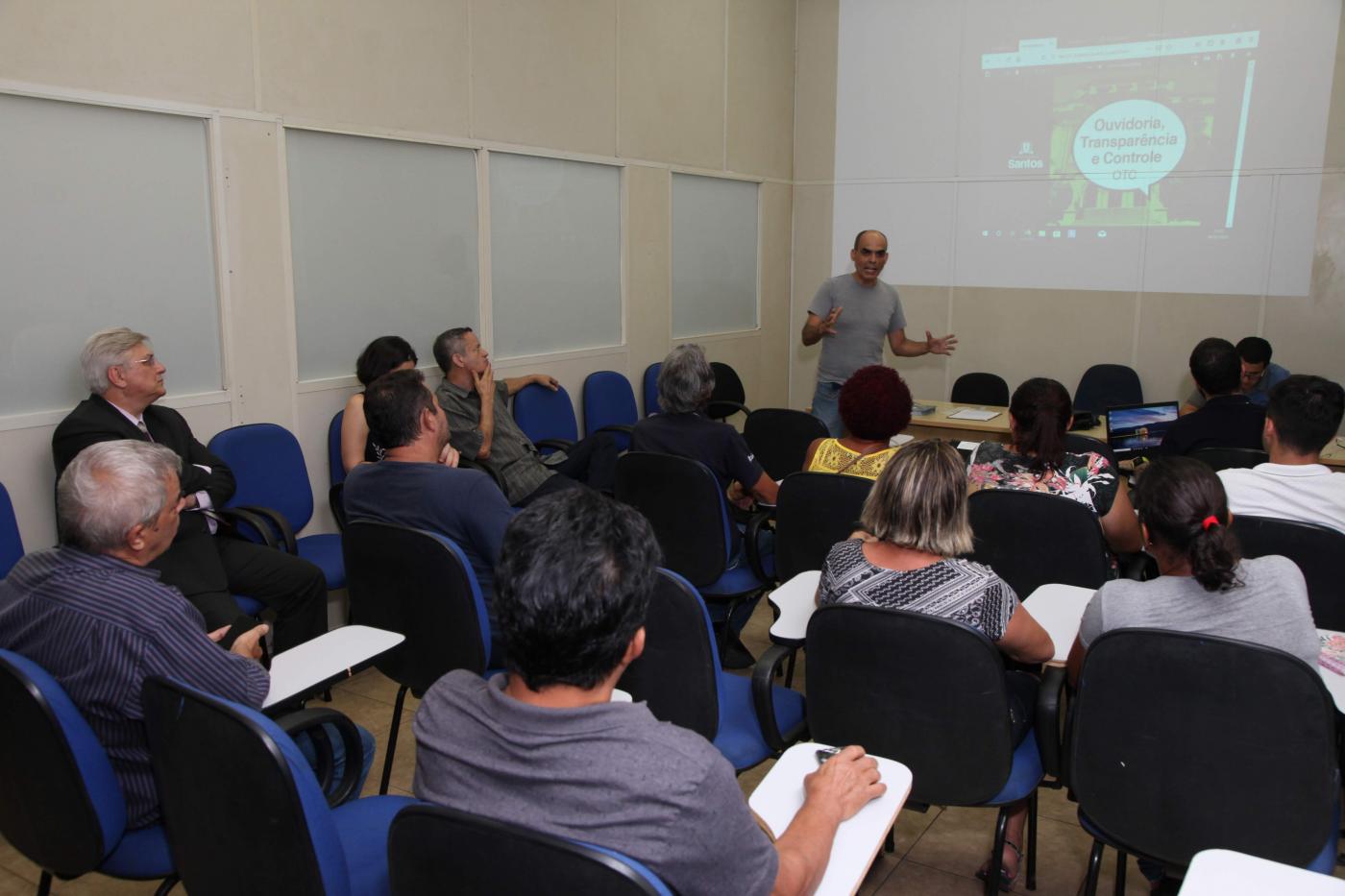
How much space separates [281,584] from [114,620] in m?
1.62

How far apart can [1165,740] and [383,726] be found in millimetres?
2574

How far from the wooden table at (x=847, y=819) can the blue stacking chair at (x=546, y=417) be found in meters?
3.48

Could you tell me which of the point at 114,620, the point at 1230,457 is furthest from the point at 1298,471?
the point at 114,620

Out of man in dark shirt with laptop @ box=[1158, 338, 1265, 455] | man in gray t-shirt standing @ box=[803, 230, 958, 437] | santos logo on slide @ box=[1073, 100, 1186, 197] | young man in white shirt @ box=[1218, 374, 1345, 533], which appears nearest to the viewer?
young man in white shirt @ box=[1218, 374, 1345, 533]

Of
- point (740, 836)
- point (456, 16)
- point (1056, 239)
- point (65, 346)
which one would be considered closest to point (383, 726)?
point (65, 346)

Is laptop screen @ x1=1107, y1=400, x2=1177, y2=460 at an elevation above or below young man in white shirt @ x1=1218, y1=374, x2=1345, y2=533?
below

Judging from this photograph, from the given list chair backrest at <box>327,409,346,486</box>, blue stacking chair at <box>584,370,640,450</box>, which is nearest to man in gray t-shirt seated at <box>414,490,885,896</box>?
chair backrest at <box>327,409,346,486</box>

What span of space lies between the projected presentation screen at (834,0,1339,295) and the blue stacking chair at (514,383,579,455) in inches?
119

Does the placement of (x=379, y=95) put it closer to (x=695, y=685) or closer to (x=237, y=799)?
(x=695, y=685)

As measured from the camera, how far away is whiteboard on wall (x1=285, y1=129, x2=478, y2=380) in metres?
4.18

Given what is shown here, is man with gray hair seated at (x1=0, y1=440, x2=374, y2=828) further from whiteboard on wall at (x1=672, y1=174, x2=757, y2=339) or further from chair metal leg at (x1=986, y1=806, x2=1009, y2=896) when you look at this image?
whiteboard on wall at (x1=672, y1=174, x2=757, y2=339)

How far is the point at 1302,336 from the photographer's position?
6.12m

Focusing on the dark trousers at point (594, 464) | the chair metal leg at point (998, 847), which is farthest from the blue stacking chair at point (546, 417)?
the chair metal leg at point (998, 847)

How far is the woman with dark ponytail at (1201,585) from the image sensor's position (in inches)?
76.4
